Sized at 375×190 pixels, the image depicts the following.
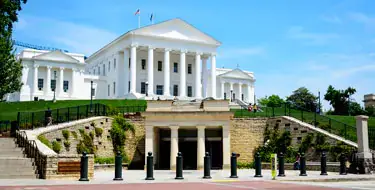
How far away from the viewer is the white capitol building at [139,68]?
83.1 metres

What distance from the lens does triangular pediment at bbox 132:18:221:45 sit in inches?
3275

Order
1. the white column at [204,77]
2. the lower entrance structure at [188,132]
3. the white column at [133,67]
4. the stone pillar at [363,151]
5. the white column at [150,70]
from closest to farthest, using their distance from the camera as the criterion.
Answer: the stone pillar at [363,151], the lower entrance structure at [188,132], the white column at [133,67], the white column at [150,70], the white column at [204,77]

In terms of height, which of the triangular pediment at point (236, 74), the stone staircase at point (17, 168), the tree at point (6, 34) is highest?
the triangular pediment at point (236, 74)

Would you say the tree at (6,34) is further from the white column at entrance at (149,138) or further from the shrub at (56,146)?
the white column at entrance at (149,138)

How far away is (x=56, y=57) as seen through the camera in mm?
90125

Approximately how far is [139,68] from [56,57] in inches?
684

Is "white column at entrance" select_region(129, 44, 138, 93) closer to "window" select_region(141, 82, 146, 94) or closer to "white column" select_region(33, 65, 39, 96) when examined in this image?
"window" select_region(141, 82, 146, 94)

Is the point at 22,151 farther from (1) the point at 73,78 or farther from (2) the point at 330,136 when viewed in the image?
(1) the point at 73,78

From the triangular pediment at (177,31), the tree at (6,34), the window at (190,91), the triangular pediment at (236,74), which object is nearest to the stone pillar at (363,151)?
the tree at (6,34)

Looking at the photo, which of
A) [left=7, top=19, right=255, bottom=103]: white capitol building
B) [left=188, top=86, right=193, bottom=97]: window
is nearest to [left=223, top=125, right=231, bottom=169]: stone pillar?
[left=7, top=19, right=255, bottom=103]: white capitol building

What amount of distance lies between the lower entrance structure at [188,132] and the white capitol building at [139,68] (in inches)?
1728

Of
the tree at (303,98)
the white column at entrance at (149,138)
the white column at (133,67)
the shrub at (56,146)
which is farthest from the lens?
the tree at (303,98)

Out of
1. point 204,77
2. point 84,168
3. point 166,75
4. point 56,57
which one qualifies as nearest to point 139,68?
point 166,75

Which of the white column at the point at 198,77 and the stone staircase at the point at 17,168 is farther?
the white column at the point at 198,77
